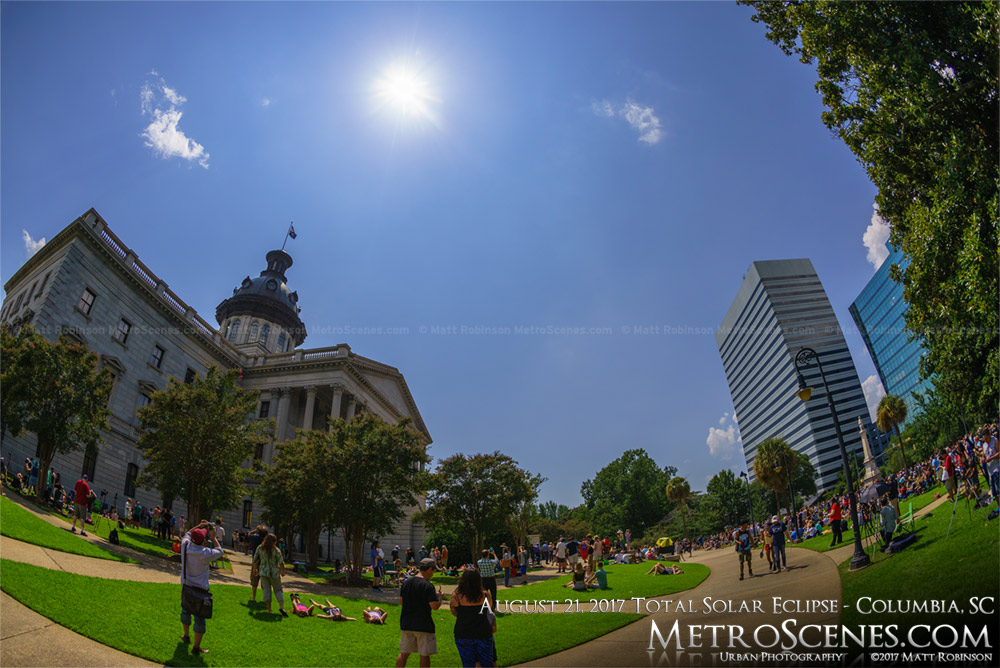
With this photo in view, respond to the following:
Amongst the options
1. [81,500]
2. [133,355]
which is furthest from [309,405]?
[81,500]

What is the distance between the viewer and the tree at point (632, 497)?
7756 centimetres

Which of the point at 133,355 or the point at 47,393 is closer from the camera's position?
the point at 47,393

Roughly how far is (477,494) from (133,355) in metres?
25.9

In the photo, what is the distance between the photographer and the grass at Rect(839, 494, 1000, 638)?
793 centimetres

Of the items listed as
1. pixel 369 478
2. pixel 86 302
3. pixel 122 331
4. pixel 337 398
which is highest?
pixel 86 302

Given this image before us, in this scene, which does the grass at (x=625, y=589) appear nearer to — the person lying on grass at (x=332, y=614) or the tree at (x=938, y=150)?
the person lying on grass at (x=332, y=614)

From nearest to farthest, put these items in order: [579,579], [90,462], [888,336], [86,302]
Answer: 1. [579,579]
2. [90,462]
3. [86,302]
4. [888,336]

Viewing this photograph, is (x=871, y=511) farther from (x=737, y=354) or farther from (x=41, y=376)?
(x=737, y=354)

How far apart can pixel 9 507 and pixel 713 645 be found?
2060cm

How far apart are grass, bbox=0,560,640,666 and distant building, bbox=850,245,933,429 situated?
115211 mm

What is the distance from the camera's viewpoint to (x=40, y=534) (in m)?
14.2

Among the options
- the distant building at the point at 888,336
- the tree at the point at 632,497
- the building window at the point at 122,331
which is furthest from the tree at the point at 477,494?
the distant building at the point at 888,336

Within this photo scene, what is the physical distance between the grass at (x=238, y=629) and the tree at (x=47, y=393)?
40.6 ft

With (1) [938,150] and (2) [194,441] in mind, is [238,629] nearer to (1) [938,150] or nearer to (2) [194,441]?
(2) [194,441]
